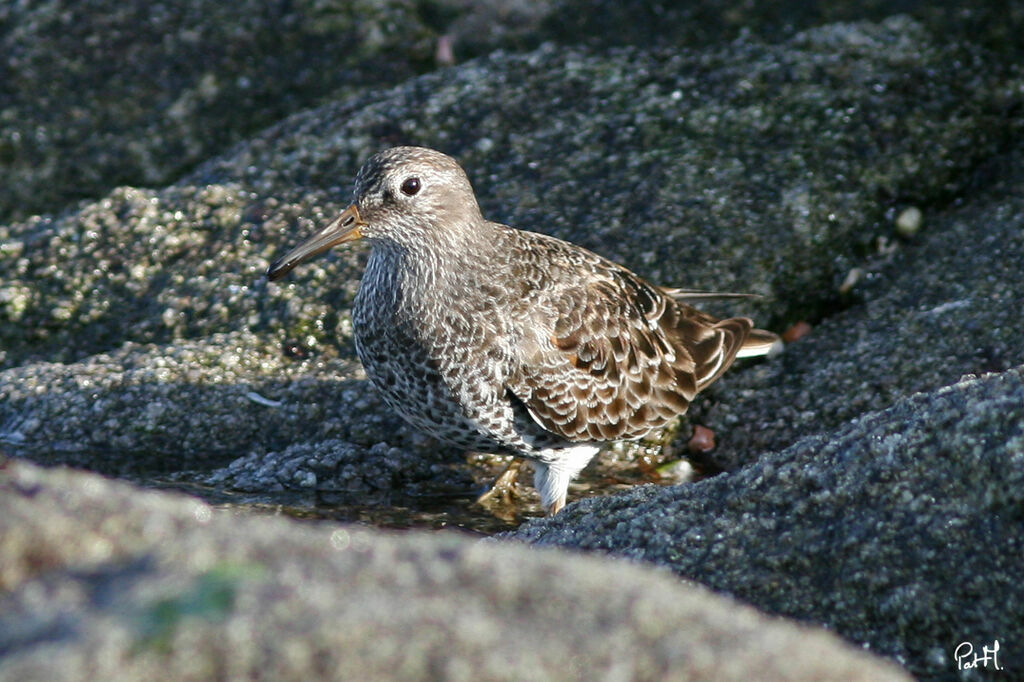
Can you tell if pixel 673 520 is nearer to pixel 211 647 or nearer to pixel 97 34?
pixel 211 647

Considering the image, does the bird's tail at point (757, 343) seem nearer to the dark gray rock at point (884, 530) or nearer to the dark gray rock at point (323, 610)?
the dark gray rock at point (884, 530)

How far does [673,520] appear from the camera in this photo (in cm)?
400

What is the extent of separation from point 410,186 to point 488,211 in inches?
61.8

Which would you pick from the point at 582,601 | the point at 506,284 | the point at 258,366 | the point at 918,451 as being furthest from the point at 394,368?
the point at 582,601

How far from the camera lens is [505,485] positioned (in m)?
6.08

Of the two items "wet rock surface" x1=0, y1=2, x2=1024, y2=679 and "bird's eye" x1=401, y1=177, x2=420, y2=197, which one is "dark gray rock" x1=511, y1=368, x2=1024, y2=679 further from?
"bird's eye" x1=401, y1=177, x2=420, y2=197

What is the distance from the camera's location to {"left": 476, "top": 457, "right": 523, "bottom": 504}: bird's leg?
595 centimetres

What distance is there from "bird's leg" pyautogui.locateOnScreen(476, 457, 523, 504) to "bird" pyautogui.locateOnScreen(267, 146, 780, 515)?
0.79ft

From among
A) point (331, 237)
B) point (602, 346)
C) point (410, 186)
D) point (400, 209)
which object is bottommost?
point (602, 346)

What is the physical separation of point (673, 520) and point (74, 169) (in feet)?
19.3
